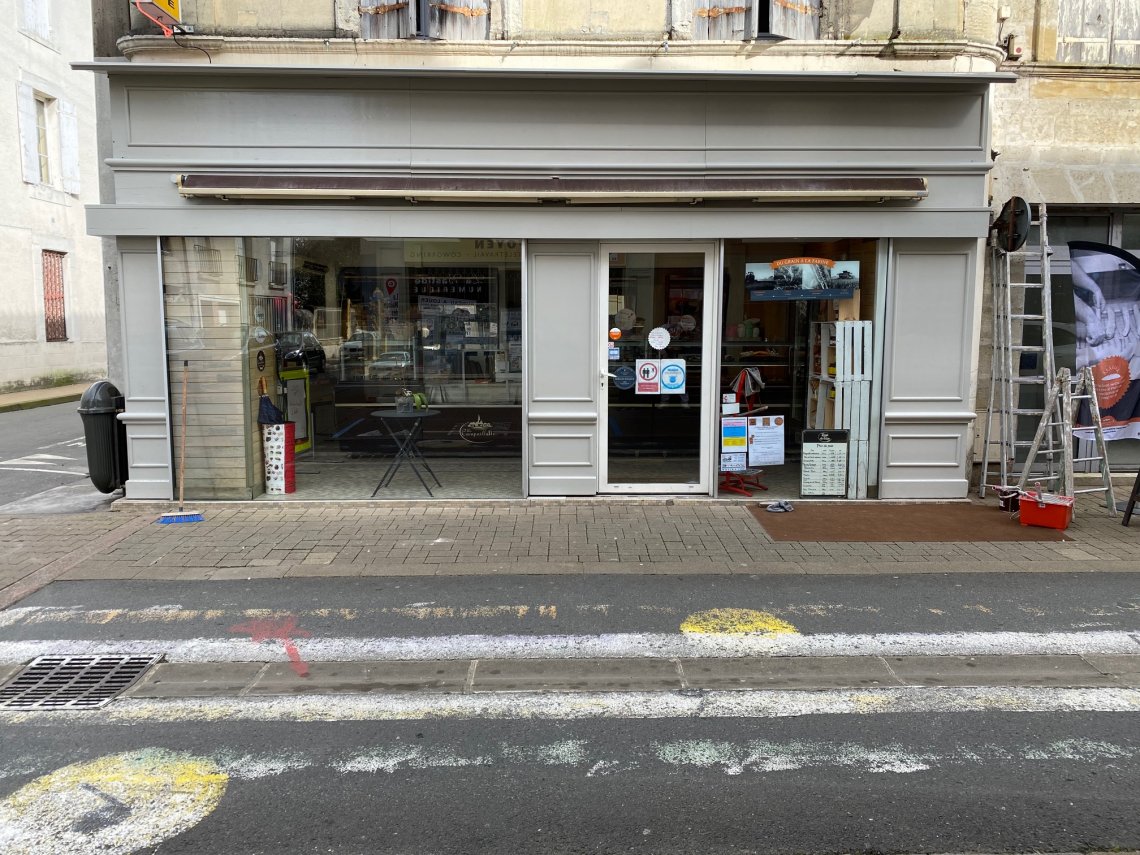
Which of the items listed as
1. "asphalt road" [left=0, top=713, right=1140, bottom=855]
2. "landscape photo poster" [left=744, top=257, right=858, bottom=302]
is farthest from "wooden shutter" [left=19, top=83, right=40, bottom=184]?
"asphalt road" [left=0, top=713, right=1140, bottom=855]

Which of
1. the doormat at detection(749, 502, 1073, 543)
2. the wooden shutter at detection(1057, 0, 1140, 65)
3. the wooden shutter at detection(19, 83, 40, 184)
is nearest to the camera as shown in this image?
the doormat at detection(749, 502, 1073, 543)

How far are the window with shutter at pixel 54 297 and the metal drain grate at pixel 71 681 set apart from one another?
792 inches

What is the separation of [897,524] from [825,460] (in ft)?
3.66

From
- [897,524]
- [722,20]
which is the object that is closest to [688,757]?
[897,524]

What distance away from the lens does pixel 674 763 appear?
140 inches

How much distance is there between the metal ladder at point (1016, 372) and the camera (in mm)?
8148

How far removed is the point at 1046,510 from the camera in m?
7.32

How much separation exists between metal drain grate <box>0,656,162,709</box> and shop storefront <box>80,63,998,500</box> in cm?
371

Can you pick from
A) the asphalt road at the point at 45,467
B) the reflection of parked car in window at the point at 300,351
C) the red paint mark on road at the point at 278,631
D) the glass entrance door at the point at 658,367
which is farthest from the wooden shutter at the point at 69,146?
the red paint mark on road at the point at 278,631

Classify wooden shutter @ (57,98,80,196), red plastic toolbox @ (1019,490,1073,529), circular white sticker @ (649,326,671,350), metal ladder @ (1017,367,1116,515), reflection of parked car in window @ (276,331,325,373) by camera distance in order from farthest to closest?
wooden shutter @ (57,98,80,196)
reflection of parked car in window @ (276,331,325,373)
circular white sticker @ (649,326,671,350)
metal ladder @ (1017,367,1116,515)
red plastic toolbox @ (1019,490,1073,529)

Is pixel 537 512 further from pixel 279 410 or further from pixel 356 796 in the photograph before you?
pixel 356 796

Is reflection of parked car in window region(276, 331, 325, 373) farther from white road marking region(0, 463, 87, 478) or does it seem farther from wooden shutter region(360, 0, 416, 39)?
wooden shutter region(360, 0, 416, 39)

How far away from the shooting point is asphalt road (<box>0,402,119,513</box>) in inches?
333

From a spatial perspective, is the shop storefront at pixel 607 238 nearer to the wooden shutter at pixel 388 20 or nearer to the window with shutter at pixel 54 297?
the wooden shutter at pixel 388 20
